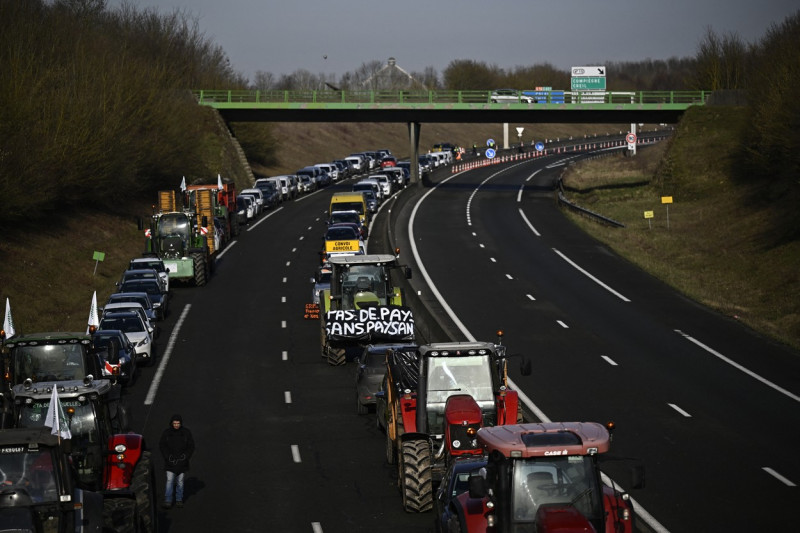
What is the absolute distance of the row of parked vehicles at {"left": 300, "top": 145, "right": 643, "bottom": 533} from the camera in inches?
476

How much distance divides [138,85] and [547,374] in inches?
1818

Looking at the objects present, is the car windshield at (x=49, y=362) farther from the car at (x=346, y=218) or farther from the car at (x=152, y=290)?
the car at (x=346, y=218)

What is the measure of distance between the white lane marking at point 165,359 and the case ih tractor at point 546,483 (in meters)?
17.1

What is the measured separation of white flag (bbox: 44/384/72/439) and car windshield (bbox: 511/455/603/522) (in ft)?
19.0

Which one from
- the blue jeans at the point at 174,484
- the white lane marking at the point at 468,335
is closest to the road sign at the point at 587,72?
the white lane marking at the point at 468,335

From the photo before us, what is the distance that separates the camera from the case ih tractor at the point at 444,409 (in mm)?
17141

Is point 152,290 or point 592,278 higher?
point 152,290

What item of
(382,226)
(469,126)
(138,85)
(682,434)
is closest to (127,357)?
(682,434)

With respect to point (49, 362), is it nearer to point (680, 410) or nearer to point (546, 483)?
point (546, 483)

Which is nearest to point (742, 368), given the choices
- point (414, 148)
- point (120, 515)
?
point (120, 515)

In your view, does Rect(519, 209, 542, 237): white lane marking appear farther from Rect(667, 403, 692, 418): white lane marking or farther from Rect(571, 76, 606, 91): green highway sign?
Rect(667, 403, 692, 418): white lane marking

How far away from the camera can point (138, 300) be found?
36969 millimetres

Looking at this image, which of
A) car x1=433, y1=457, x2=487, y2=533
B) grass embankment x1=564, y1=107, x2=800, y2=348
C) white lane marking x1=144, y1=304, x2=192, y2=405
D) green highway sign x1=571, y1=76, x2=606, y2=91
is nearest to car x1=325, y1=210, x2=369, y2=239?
grass embankment x1=564, y1=107, x2=800, y2=348

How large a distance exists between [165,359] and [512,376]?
34.3ft
